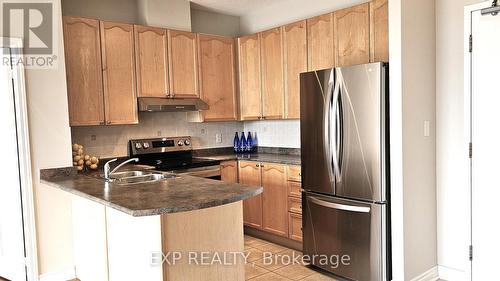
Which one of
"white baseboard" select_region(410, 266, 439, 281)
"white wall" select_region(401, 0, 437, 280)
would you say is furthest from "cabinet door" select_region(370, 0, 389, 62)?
"white baseboard" select_region(410, 266, 439, 281)

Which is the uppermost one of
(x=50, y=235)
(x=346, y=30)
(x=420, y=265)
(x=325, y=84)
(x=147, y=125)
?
(x=346, y=30)

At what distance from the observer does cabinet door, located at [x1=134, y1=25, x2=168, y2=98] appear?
4004mm

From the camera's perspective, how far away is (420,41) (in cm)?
299

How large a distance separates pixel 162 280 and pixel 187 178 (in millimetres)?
958

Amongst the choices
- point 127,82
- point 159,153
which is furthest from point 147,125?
point 127,82

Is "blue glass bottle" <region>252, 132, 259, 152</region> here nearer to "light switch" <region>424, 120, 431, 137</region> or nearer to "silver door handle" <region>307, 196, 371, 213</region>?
"silver door handle" <region>307, 196, 371, 213</region>

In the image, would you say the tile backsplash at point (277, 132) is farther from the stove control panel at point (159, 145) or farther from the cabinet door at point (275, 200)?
the stove control panel at point (159, 145)

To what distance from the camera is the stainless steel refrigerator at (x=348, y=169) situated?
113 inches

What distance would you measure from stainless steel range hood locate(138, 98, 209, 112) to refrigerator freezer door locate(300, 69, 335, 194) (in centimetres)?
143

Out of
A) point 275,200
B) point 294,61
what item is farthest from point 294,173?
point 294,61

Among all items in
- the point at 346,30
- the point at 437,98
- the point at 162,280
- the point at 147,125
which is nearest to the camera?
the point at 162,280

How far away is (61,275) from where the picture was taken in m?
3.25

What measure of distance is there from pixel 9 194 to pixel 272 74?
287 cm

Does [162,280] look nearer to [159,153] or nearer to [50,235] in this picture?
[50,235]
